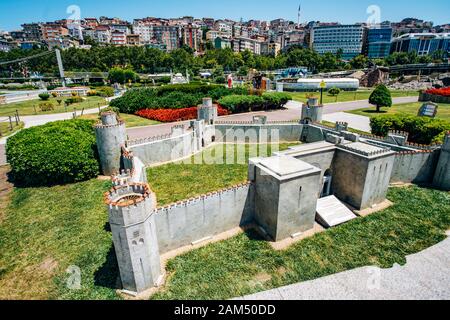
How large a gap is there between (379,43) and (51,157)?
583 ft

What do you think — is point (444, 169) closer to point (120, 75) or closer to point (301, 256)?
point (301, 256)

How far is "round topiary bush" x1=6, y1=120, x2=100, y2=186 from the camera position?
59.6 feet

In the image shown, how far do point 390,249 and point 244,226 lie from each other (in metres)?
7.44

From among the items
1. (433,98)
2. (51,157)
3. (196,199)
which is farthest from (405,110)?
(51,157)

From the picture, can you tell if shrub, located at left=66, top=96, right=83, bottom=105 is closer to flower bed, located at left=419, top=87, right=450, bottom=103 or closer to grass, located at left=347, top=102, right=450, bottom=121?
grass, located at left=347, top=102, right=450, bottom=121

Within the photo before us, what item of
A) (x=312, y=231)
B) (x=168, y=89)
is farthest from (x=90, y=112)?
(x=312, y=231)

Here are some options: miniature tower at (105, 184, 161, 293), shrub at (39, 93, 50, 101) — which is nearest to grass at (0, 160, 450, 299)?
miniature tower at (105, 184, 161, 293)

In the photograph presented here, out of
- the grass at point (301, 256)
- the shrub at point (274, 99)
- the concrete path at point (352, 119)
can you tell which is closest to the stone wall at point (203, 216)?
the grass at point (301, 256)

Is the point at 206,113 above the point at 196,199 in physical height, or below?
above

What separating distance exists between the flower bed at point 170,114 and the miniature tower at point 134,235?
25632 millimetres

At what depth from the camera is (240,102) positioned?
3881cm

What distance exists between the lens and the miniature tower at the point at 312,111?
1096 inches

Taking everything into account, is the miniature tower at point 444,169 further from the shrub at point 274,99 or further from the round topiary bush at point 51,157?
the shrub at point 274,99

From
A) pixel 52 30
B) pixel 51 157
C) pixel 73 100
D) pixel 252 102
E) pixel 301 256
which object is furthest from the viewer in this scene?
pixel 52 30
